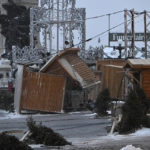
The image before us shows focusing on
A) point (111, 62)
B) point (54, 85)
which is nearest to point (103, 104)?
point (54, 85)

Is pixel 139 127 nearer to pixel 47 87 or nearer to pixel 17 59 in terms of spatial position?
pixel 47 87

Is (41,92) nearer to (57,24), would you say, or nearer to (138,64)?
(138,64)

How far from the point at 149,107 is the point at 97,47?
16923 millimetres

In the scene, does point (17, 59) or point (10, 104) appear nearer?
point (10, 104)

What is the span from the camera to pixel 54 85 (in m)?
19.9

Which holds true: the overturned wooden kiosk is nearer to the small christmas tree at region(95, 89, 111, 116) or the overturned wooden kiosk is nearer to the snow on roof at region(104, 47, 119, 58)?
the small christmas tree at region(95, 89, 111, 116)

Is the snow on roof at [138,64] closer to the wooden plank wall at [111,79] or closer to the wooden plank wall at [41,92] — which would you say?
the wooden plank wall at [41,92]

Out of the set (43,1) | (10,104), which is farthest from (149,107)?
(43,1)

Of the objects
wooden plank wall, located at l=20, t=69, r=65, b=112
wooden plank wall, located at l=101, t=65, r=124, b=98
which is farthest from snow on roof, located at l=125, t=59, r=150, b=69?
wooden plank wall, located at l=101, t=65, r=124, b=98

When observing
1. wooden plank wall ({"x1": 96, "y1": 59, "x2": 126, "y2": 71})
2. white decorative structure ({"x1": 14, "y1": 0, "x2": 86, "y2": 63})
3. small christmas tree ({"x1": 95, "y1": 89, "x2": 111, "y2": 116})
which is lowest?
small christmas tree ({"x1": 95, "y1": 89, "x2": 111, "y2": 116})

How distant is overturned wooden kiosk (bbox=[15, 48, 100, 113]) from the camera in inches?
774

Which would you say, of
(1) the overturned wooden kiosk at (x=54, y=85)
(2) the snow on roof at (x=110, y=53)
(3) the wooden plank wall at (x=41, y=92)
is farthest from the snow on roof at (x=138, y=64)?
(2) the snow on roof at (x=110, y=53)

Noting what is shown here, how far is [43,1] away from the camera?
32.3m

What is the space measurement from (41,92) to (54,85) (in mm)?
727
